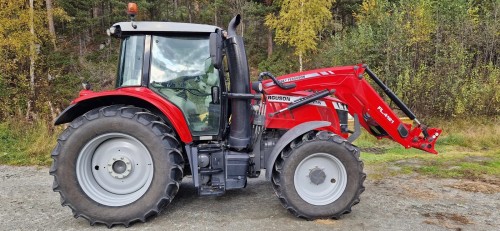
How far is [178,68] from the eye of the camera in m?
4.13

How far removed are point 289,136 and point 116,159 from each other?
6.00 ft

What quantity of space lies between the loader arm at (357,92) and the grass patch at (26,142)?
4594 millimetres

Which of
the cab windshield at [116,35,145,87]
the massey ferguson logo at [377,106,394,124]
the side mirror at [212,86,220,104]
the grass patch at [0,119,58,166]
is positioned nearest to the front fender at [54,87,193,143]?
the cab windshield at [116,35,145,87]

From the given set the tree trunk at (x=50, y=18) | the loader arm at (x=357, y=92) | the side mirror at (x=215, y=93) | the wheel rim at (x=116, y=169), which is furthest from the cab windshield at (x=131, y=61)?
the tree trunk at (x=50, y=18)

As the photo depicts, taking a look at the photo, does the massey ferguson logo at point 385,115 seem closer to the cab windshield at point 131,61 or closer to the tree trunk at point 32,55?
the cab windshield at point 131,61

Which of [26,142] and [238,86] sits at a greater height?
[238,86]

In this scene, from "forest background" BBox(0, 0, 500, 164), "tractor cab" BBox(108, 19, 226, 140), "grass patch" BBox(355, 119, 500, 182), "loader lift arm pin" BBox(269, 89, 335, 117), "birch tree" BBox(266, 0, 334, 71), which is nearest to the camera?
"tractor cab" BBox(108, 19, 226, 140)

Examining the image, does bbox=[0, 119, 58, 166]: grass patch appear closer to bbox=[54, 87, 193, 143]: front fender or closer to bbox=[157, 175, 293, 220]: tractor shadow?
bbox=[54, 87, 193, 143]: front fender

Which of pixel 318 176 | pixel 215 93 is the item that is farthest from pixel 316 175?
pixel 215 93

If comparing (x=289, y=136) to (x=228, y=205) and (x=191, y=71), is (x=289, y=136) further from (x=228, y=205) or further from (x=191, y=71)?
(x=191, y=71)

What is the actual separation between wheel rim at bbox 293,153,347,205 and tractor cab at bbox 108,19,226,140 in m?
1.04

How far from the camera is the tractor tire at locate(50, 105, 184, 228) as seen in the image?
3807 mm

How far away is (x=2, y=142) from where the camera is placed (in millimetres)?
7438

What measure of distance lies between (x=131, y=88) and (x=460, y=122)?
393 inches
